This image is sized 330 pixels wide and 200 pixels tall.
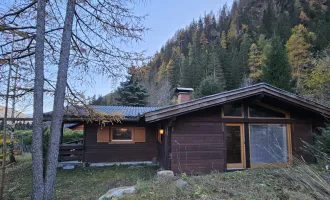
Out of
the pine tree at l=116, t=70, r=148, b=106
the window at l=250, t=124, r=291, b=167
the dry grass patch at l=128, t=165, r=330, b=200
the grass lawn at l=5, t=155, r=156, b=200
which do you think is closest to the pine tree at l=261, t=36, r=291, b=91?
the window at l=250, t=124, r=291, b=167

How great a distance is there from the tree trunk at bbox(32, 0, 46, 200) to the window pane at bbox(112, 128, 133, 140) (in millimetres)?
5900

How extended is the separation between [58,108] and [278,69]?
1841 cm

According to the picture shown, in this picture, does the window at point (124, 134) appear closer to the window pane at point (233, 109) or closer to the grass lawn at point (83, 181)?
the grass lawn at point (83, 181)

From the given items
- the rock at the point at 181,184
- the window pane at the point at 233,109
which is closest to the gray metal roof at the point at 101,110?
the rock at the point at 181,184

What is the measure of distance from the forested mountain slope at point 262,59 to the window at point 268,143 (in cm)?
679

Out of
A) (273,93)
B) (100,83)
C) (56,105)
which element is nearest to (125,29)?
(100,83)

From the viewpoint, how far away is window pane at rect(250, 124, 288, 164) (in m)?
7.52

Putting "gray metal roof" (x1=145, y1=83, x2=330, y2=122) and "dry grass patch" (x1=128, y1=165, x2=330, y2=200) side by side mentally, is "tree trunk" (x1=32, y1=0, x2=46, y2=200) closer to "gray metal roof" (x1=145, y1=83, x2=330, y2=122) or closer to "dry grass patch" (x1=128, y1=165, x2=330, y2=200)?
"dry grass patch" (x1=128, y1=165, x2=330, y2=200)

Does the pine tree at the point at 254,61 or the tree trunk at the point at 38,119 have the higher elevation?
the pine tree at the point at 254,61

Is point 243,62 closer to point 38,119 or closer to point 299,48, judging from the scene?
point 299,48

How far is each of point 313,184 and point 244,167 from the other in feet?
13.5

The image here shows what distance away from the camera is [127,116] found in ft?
30.0

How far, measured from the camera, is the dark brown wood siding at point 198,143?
23.1 ft

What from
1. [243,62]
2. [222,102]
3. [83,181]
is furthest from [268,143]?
[243,62]
